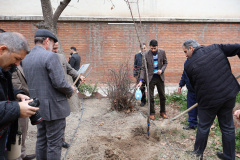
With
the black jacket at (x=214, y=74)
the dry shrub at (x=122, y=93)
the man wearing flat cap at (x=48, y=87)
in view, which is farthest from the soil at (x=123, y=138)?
the black jacket at (x=214, y=74)

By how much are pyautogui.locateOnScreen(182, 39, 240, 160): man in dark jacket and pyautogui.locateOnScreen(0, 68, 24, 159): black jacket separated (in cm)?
234

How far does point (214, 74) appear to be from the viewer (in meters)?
2.51

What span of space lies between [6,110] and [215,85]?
2.54 meters

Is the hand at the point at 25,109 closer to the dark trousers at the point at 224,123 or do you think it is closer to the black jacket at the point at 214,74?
the black jacket at the point at 214,74

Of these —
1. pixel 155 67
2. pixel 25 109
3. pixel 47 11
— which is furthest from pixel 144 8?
pixel 25 109

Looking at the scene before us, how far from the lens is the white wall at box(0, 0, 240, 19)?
7625 mm

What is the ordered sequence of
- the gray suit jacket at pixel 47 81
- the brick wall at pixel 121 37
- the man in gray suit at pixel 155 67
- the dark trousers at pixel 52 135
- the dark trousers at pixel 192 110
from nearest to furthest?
the gray suit jacket at pixel 47 81
the dark trousers at pixel 52 135
the dark trousers at pixel 192 110
the man in gray suit at pixel 155 67
the brick wall at pixel 121 37

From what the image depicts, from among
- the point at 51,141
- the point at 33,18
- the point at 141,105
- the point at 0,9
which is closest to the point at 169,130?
the point at 141,105

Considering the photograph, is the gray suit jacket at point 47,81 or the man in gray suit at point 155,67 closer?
the gray suit jacket at point 47,81

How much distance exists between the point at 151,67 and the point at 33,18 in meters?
5.96

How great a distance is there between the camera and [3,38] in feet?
4.39

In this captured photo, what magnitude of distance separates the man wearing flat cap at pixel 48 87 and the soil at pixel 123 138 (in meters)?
0.83

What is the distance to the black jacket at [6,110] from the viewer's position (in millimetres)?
1287

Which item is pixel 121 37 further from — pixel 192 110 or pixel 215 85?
pixel 215 85
